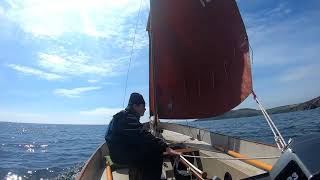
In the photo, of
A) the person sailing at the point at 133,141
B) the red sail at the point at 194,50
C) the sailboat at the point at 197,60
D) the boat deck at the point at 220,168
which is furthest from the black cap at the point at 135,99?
the red sail at the point at 194,50

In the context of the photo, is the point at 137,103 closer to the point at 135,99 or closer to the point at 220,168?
the point at 135,99

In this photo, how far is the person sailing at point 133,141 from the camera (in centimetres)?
507

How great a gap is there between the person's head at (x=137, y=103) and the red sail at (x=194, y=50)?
4.99 metres

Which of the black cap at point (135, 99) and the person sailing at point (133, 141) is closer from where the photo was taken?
the person sailing at point (133, 141)

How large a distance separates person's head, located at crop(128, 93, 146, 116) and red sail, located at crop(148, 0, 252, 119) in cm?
499

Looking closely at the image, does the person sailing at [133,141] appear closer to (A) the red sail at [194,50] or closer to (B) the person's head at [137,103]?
(B) the person's head at [137,103]

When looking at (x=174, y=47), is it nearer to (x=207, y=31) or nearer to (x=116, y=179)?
(x=207, y=31)

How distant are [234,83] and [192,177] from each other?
398cm

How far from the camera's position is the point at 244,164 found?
7086 millimetres

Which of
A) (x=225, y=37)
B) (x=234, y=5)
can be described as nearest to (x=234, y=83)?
(x=225, y=37)

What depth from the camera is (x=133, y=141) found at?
5.07m

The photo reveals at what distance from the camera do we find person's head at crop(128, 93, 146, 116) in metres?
5.28

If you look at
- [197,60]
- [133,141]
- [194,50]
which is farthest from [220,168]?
[194,50]

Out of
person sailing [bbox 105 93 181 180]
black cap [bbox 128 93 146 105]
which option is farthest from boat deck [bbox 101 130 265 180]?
black cap [bbox 128 93 146 105]
